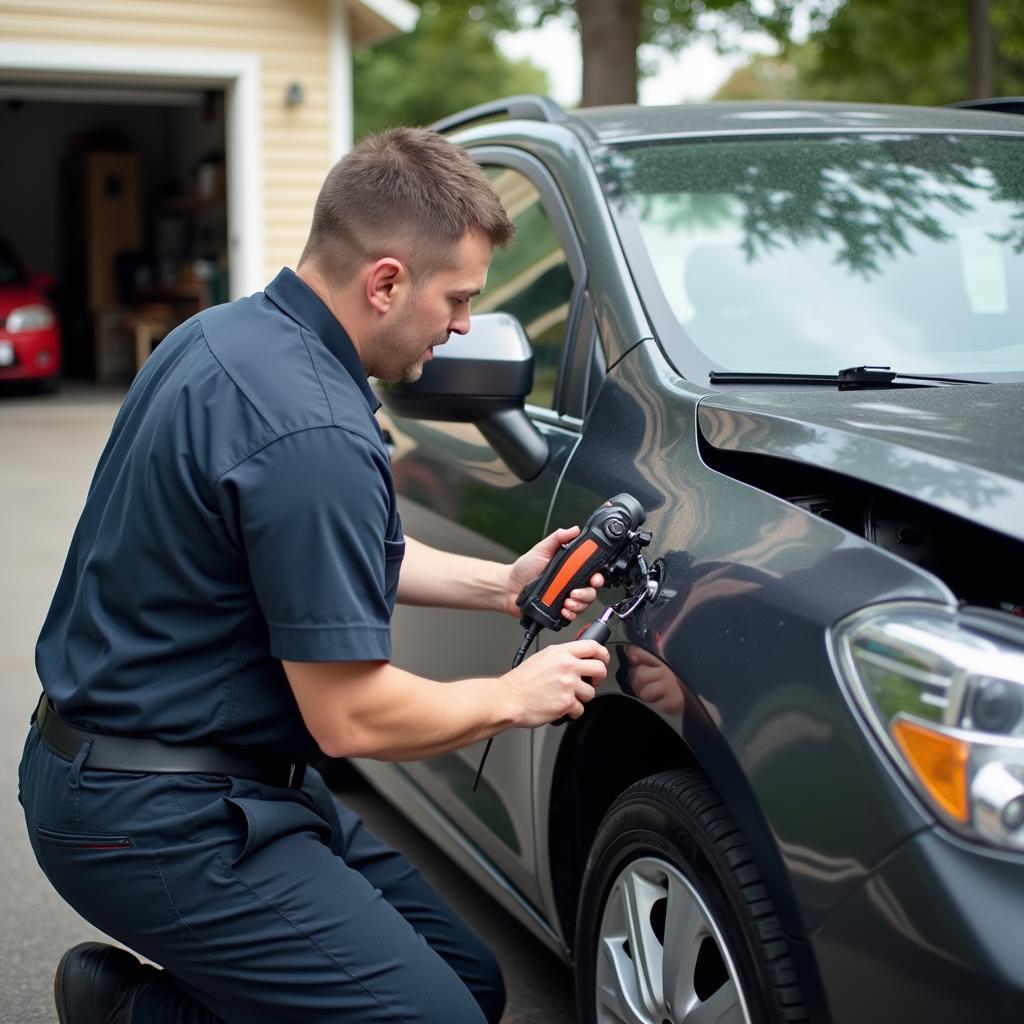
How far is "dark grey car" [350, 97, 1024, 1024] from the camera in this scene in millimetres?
1712

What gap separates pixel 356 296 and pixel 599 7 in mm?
12108

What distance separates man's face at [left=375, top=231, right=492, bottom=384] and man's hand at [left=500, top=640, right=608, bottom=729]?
0.49 meters

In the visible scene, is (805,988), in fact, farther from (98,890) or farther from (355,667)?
(98,890)

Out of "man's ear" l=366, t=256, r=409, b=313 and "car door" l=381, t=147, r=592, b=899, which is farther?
"car door" l=381, t=147, r=592, b=899

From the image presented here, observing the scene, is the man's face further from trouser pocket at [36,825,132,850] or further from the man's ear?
trouser pocket at [36,825,132,850]

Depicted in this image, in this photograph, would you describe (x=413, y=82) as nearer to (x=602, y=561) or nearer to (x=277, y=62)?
(x=277, y=62)

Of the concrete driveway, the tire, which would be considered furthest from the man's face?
the concrete driveway

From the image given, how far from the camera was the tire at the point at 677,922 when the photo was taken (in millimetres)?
1948

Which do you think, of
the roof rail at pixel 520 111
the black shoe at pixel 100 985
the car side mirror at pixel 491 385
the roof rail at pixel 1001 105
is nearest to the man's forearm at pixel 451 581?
the car side mirror at pixel 491 385

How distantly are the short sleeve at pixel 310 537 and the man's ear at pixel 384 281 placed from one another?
243 mm

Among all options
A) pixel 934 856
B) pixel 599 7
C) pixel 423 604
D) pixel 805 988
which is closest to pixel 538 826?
pixel 423 604

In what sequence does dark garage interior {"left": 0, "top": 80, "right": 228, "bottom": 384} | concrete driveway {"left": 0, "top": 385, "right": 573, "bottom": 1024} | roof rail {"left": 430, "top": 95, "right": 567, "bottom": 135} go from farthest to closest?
dark garage interior {"left": 0, "top": 80, "right": 228, "bottom": 384} < roof rail {"left": 430, "top": 95, "right": 567, "bottom": 135} < concrete driveway {"left": 0, "top": 385, "right": 573, "bottom": 1024}

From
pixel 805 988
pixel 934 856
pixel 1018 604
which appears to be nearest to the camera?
pixel 934 856

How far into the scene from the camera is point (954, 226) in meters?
3.12
